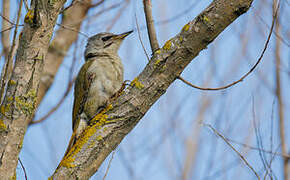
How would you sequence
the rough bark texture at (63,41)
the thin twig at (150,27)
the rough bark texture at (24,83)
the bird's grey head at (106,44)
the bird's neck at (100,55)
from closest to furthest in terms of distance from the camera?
the rough bark texture at (24,83), the thin twig at (150,27), the bird's neck at (100,55), the bird's grey head at (106,44), the rough bark texture at (63,41)

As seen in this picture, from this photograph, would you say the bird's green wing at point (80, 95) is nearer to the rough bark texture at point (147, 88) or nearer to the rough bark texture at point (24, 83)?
the rough bark texture at point (147, 88)

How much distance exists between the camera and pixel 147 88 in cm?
282

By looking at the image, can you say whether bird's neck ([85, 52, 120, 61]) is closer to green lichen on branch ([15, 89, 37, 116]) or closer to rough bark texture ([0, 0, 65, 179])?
rough bark texture ([0, 0, 65, 179])

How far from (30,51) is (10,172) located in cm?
83

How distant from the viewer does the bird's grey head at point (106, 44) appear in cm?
504

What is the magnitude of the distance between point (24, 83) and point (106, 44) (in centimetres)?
263

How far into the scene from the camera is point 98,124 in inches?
115

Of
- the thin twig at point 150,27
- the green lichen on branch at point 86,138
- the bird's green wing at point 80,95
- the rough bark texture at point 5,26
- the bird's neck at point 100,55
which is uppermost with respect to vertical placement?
the bird's neck at point 100,55

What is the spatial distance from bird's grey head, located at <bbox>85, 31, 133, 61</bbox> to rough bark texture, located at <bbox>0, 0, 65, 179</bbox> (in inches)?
91.2

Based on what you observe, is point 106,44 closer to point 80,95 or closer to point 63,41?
point 63,41

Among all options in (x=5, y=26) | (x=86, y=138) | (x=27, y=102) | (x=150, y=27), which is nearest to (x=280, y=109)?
(x=150, y=27)

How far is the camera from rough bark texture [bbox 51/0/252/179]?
2674mm

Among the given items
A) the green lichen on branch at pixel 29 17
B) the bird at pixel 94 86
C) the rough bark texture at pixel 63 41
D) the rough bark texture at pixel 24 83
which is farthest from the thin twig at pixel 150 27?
the rough bark texture at pixel 63 41

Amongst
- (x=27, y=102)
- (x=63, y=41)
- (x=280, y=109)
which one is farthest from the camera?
(x=63, y=41)
